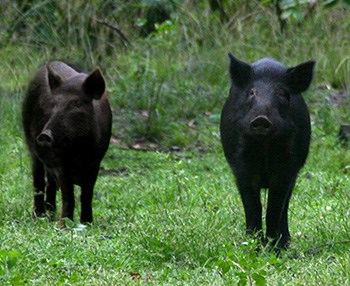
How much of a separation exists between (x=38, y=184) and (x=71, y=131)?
1.16 metres

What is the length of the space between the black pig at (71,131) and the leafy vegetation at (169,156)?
37cm

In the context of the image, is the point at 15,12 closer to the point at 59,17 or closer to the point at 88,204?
the point at 59,17

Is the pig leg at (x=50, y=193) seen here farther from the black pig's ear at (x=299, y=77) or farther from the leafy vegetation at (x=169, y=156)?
the black pig's ear at (x=299, y=77)

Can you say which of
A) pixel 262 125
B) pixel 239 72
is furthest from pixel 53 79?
pixel 262 125

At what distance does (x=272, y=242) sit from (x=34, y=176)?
2766mm

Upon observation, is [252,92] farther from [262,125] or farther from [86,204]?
[86,204]

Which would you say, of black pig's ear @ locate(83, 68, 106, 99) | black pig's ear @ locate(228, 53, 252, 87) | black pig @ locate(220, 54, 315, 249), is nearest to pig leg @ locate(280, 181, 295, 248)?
black pig @ locate(220, 54, 315, 249)

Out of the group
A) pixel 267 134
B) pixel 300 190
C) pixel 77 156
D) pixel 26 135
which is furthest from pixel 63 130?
pixel 300 190

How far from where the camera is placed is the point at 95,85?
26.3 ft

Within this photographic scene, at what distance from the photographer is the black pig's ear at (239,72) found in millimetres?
7042

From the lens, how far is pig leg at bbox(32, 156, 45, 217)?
862 cm

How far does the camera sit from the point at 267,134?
6.61 metres

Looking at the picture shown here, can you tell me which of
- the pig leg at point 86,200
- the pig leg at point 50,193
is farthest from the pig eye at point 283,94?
the pig leg at point 50,193

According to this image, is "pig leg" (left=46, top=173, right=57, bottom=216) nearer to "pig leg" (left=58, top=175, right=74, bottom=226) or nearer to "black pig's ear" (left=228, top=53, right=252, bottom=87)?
"pig leg" (left=58, top=175, right=74, bottom=226)
